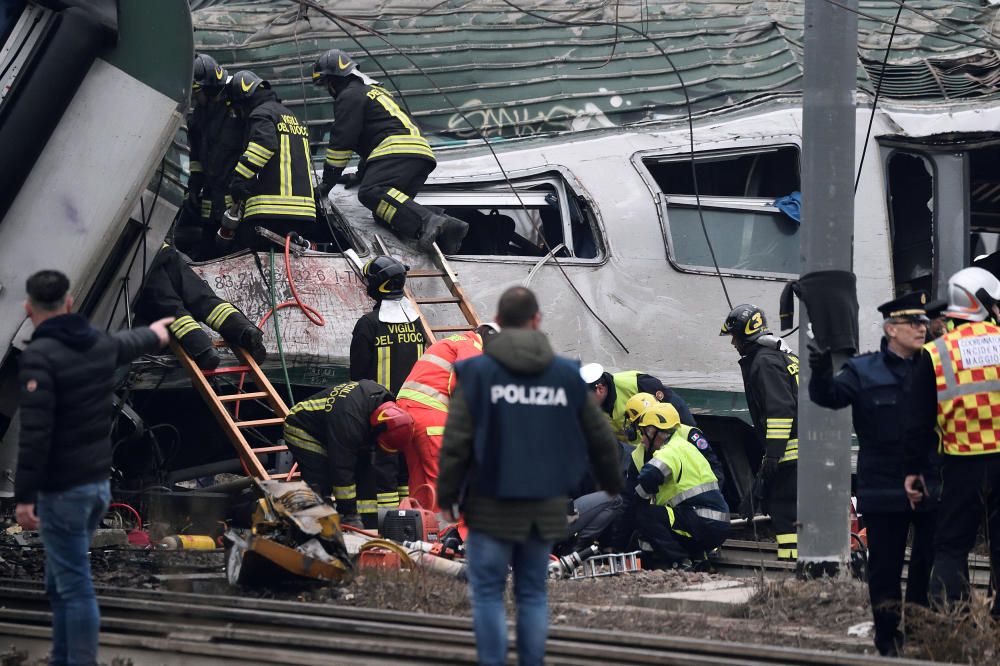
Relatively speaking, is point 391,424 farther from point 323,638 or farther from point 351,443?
point 323,638

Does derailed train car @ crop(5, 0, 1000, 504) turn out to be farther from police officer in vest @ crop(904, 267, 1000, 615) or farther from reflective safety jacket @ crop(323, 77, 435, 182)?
police officer in vest @ crop(904, 267, 1000, 615)

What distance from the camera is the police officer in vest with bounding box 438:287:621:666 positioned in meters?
4.69

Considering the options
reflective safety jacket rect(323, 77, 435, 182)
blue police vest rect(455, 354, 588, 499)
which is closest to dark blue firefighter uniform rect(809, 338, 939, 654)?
blue police vest rect(455, 354, 588, 499)

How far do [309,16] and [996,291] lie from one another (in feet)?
24.3

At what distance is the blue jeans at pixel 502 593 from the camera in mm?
4688

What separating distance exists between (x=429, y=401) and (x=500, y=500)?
14.7 feet

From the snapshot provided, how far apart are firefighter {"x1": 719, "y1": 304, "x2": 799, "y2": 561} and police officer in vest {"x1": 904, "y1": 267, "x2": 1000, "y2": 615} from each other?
3382mm

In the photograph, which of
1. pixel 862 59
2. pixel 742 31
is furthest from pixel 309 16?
pixel 862 59

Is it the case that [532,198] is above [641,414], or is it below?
above

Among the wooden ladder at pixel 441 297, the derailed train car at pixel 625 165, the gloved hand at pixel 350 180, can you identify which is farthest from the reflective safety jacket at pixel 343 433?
the gloved hand at pixel 350 180

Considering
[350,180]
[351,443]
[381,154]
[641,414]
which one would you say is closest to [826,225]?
[641,414]

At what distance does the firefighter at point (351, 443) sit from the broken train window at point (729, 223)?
3.05 meters

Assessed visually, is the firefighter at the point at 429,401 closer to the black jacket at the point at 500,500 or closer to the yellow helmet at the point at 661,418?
the yellow helmet at the point at 661,418

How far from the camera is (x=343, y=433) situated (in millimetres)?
8922
